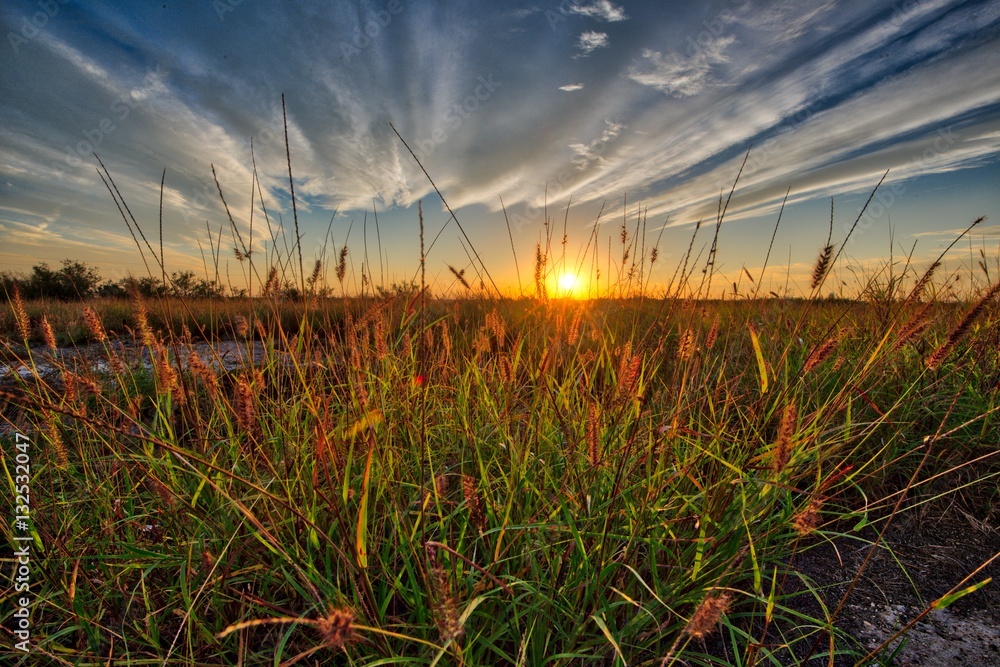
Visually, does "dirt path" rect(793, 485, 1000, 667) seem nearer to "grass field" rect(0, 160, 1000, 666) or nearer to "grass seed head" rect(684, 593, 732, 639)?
"grass field" rect(0, 160, 1000, 666)

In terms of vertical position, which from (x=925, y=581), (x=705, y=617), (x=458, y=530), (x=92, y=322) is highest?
(x=92, y=322)

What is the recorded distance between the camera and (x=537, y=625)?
4.12 ft

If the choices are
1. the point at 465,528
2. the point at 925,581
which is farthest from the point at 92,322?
the point at 925,581

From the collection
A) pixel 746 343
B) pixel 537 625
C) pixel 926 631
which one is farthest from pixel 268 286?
pixel 746 343

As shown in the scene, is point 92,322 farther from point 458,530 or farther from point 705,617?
point 705,617

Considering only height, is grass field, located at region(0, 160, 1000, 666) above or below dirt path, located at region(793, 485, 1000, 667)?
above

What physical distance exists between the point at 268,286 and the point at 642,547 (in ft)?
5.78

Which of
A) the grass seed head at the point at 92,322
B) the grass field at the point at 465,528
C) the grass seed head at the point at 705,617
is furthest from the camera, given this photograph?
the grass seed head at the point at 92,322

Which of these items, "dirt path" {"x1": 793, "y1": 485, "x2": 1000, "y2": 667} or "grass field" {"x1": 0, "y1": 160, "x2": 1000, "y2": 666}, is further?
"dirt path" {"x1": 793, "y1": 485, "x2": 1000, "y2": 667}

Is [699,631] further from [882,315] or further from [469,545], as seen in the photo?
[882,315]

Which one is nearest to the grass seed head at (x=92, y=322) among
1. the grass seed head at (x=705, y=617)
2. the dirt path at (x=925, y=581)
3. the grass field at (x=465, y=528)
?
the grass field at (x=465, y=528)

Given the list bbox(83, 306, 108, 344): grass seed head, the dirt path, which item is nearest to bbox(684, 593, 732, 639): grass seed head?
the dirt path

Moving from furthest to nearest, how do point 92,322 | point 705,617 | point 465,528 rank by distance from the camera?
1. point 92,322
2. point 465,528
3. point 705,617

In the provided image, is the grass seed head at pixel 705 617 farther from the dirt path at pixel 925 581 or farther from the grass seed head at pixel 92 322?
the grass seed head at pixel 92 322
